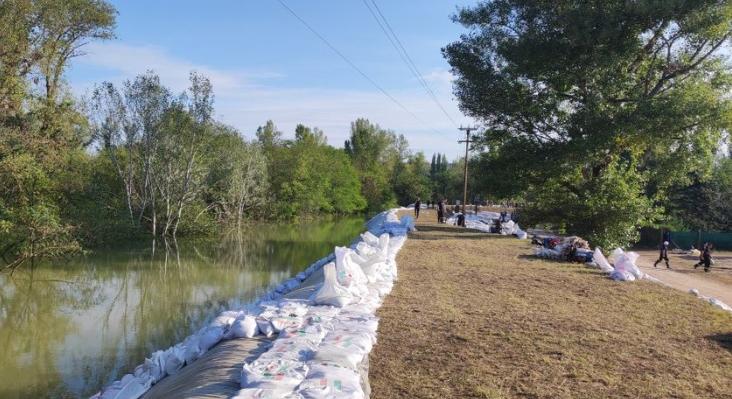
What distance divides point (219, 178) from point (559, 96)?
20.5 meters

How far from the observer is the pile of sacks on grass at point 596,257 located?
11.3 metres

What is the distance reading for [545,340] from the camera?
612cm

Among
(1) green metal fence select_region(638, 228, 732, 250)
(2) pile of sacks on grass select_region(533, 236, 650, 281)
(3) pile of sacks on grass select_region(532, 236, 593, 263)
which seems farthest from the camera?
(1) green metal fence select_region(638, 228, 732, 250)

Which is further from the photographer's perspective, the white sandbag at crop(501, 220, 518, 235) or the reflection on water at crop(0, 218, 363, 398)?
the white sandbag at crop(501, 220, 518, 235)

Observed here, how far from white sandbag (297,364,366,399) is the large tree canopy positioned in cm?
1487

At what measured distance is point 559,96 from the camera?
1923cm

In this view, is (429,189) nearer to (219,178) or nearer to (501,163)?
(219,178)

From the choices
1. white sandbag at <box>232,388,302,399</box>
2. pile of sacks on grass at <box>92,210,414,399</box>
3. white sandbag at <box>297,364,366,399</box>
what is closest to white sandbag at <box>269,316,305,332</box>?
pile of sacks on grass at <box>92,210,414,399</box>

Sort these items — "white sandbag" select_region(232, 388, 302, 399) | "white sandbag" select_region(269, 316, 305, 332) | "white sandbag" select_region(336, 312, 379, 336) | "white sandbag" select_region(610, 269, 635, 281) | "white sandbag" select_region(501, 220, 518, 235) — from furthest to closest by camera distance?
"white sandbag" select_region(501, 220, 518, 235), "white sandbag" select_region(610, 269, 635, 281), "white sandbag" select_region(336, 312, 379, 336), "white sandbag" select_region(269, 316, 305, 332), "white sandbag" select_region(232, 388, 302, 399)

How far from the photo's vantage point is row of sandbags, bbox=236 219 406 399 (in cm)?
401

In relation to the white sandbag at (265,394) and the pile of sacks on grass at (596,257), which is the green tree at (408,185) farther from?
the white sandbag at (265,394)

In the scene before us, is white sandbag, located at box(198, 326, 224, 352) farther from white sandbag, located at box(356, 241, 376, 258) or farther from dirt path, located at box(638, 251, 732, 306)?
dirt path, located at box(638, 251, 732, 306)

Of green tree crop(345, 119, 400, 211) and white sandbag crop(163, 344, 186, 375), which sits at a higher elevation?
green tree crop(345, 119, 400, 211)

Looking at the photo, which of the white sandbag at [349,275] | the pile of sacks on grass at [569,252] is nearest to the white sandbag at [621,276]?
the pile of sacks on grass at [569,252]
